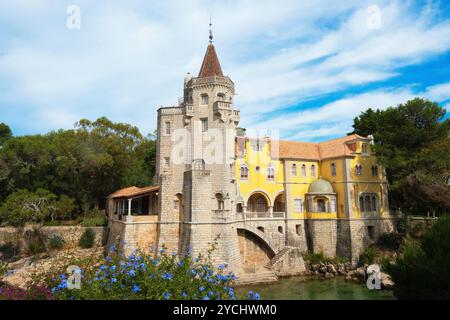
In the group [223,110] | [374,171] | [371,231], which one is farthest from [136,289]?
[374,171]

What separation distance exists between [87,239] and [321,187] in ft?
81.2

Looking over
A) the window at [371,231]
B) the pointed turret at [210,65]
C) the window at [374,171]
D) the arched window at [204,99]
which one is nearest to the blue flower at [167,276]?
the arched window at [204,99]

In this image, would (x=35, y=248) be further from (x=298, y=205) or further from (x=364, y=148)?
(x=364, y=148)

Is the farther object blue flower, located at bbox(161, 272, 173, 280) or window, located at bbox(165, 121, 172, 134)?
window, located at bbox(165, 121, 172, 134)

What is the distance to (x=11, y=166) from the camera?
3544cm

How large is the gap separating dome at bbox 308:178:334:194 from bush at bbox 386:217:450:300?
1640cm

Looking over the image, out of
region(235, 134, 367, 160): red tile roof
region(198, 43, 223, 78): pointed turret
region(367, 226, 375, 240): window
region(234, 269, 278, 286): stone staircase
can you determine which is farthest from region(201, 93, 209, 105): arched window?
region(367, 226, 375, 240): window

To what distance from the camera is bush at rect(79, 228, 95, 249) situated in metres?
31.7

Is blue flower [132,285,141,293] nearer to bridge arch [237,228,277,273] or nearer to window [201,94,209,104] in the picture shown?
bridge arch [237,228,277,273]

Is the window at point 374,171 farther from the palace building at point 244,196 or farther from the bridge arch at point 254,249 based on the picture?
the bridge arch at point 254,249

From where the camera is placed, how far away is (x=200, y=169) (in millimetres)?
26062

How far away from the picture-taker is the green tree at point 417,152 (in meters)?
26.9

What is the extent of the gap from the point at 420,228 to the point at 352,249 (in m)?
7.50

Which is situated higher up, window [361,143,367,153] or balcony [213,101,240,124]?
balcony [213,101,240,124]
